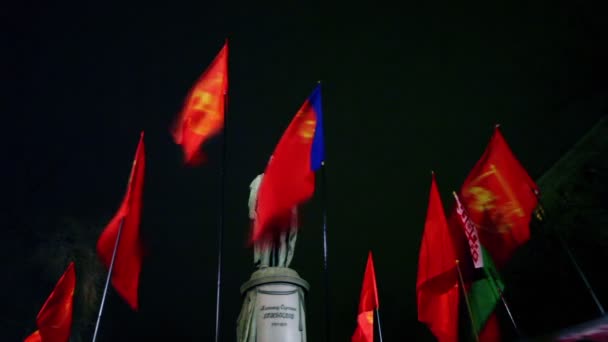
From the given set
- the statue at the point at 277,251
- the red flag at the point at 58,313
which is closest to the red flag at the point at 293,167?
the statue at the point at 277,251

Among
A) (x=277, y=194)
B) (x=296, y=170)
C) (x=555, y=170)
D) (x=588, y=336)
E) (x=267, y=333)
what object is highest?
(x=555, y=170)

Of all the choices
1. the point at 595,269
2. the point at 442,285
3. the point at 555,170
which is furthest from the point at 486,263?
the point at 555,170

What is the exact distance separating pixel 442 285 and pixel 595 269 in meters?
12.8

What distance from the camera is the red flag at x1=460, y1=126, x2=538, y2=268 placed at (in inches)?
575

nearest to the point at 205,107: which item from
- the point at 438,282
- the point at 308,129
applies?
the point at 308,129

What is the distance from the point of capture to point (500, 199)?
15.2 m

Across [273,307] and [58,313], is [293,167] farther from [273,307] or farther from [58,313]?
[58,313]

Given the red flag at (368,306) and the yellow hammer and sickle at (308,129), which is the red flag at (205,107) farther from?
the red flag at (368,306)

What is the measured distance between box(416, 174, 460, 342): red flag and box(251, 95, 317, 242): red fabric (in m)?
5.70

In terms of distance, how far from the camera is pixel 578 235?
80.6 ft

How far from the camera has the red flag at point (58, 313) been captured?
17.4m

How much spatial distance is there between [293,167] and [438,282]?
22.9 feet

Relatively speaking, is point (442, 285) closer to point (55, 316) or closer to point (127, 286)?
point (127, 286)

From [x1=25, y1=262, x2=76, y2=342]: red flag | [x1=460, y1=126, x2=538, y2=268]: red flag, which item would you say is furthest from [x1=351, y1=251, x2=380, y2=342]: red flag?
[x1=25, y1=262, x2=76, y2=342]: red flag
